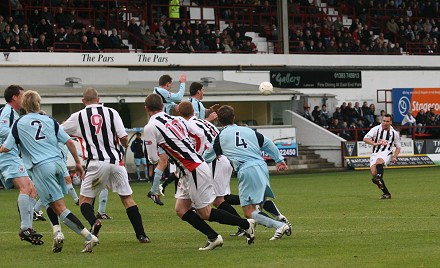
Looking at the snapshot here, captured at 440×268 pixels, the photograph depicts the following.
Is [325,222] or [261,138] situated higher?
[261,138]

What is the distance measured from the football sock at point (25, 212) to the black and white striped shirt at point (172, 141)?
83.8 inches

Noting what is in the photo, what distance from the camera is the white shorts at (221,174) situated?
15.2 meters

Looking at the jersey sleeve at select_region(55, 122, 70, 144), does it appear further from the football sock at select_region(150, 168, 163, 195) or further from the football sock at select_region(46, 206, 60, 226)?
the football sock at select_region(150, 168, 163, 195)

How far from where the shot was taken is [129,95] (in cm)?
3903

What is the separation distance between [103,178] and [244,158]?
1979mm

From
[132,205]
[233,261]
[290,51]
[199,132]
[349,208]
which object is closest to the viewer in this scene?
[233,261]

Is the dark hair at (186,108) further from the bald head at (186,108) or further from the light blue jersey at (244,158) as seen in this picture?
the light blue jersey at (244,158)

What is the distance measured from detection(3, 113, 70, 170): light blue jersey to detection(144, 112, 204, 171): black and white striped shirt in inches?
43.7

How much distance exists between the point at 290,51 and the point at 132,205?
36.0m

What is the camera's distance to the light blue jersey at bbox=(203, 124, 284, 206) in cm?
1384

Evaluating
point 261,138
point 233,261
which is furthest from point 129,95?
point 233,261

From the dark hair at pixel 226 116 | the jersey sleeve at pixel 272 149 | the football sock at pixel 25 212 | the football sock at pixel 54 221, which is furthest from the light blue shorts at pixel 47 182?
the jersey sleeve at pixel 272 149

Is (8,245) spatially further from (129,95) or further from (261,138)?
(129,95)

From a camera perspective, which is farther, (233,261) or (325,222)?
(325,222)
